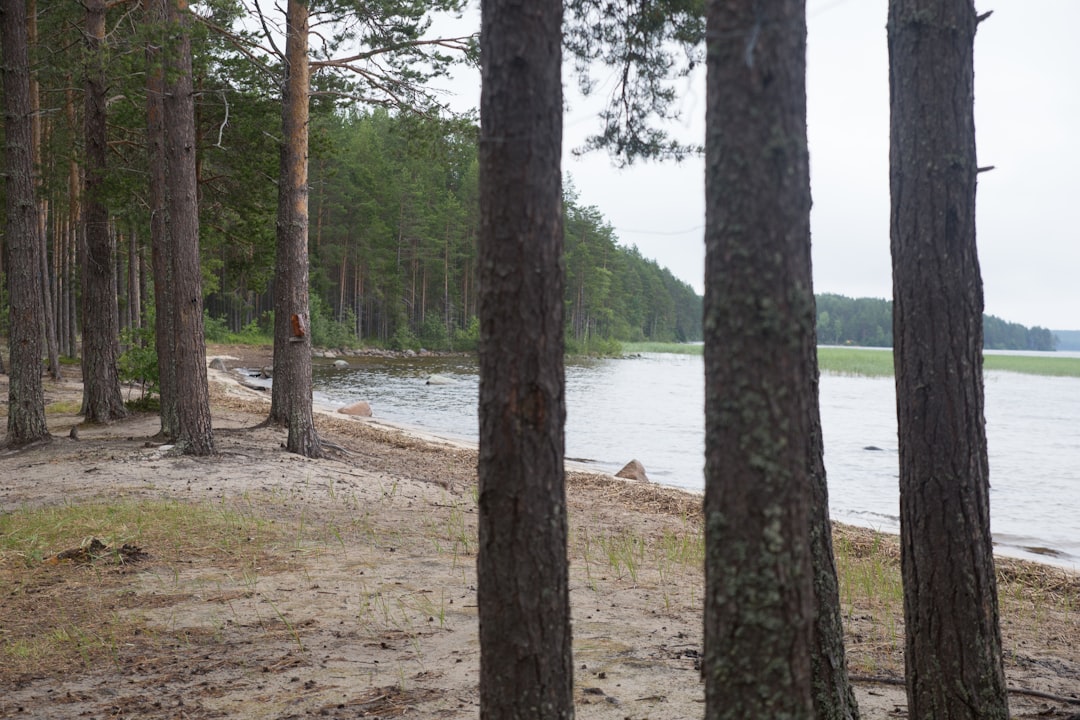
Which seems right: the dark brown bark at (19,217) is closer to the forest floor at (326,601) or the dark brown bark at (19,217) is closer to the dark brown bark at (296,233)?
the forest floor at (326,601)

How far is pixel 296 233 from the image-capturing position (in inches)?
432

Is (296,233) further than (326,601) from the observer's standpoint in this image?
Yes

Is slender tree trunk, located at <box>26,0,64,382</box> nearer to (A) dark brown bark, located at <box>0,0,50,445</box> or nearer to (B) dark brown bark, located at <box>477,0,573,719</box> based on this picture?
(A) dark brown bark, located at <box>0,0,50,445</box>

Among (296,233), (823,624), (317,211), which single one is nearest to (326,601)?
(823,624)

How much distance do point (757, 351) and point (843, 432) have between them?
66.6 feet

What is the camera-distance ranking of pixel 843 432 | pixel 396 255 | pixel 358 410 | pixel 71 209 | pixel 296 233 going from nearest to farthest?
1. pixel 296 233
2. pixel 358 410
3. pixel 843 432
4. pixel 71 209
5. pixel 396 255

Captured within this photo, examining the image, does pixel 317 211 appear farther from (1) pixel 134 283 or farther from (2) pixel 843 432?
(2) pixel 843 432

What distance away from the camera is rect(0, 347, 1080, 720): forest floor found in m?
3.74

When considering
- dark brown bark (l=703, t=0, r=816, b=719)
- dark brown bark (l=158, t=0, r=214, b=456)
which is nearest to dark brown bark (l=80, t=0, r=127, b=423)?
dark brown bark (l=158, t=0, r=214, b=456)

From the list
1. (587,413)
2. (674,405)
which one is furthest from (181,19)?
(674,405)

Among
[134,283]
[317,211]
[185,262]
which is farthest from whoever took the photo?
[317,211]

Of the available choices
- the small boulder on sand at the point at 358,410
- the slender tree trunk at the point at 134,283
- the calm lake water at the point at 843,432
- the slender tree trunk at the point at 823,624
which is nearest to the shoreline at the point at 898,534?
the calm lake water at the point at 843,432

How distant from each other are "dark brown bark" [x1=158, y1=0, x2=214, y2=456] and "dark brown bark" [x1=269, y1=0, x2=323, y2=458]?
1178 millimetres

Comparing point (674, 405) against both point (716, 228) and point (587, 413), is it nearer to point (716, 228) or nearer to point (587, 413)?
point (587, 413)
